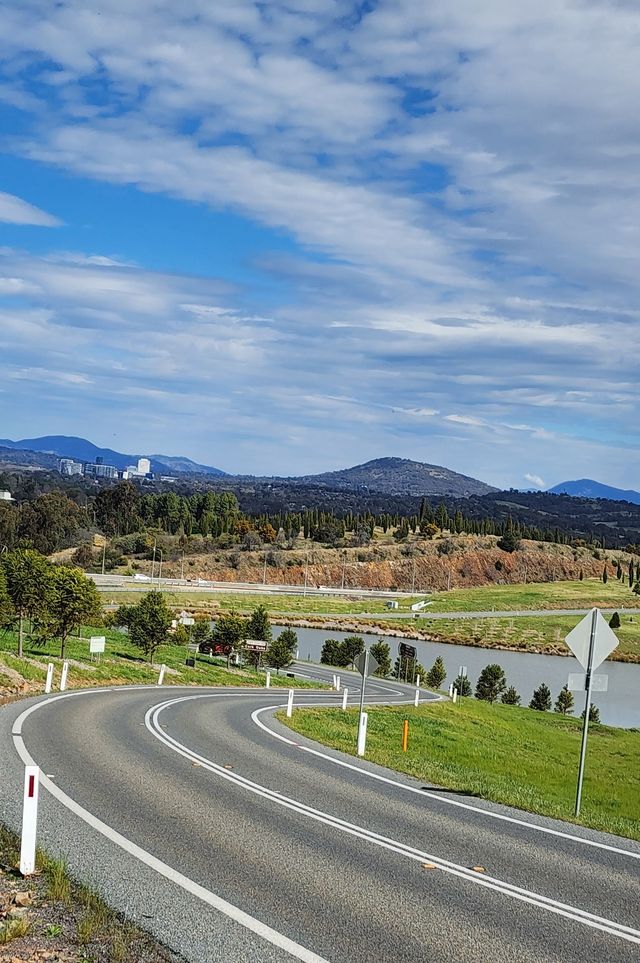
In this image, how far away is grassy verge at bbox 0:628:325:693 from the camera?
27922 millimetres

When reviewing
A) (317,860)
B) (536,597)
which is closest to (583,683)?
(317,860)

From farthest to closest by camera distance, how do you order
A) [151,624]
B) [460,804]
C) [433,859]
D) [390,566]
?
[390,566], [151,624], [460,804], [433,859]

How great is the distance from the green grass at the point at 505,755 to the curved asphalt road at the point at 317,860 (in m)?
1.51

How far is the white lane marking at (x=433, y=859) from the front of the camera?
27.1 feet

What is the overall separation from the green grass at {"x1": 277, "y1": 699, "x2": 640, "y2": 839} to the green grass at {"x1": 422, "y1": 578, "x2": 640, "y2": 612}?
3617 inches

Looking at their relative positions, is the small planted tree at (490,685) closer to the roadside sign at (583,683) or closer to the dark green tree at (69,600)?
the dark green tree at (69,600)

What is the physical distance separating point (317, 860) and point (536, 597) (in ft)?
496

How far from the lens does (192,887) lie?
28.1 feet

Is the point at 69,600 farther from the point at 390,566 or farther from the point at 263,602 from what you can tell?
the point at 390,566

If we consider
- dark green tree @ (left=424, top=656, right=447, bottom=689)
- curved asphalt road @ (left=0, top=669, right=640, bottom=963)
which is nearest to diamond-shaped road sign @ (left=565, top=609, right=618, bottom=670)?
curved asphalt road @ (left=0, top=669, right=640, bottom=963)

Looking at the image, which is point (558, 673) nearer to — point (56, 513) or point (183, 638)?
point (183, 638)

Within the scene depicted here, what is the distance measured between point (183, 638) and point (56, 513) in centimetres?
8630

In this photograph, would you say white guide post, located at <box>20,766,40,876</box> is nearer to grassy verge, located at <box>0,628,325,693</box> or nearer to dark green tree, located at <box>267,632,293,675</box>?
grassy verge, located at <box>0,628,325,693</box>

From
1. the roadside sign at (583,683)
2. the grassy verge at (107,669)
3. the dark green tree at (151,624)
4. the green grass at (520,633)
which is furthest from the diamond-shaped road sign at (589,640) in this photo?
the green grass at (520,633)
